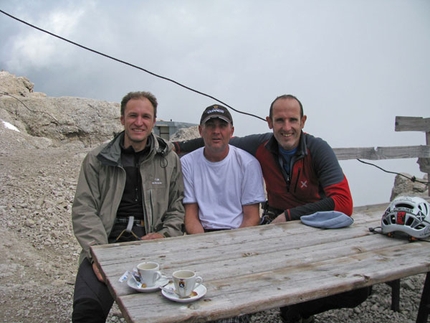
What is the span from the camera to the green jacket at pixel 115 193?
3367 mm

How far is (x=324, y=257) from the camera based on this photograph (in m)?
2.71

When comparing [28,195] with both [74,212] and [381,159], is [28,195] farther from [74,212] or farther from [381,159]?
[381,159]

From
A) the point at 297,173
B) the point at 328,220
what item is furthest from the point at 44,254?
the point at 328,220

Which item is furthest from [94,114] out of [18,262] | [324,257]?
[324,257]

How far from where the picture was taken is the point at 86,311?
2.86 meters

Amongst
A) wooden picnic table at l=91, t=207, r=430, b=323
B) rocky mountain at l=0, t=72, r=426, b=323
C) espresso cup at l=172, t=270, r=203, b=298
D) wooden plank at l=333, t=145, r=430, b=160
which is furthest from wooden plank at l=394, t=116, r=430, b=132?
espresso cup at l=172, t=270, r=203, b=298

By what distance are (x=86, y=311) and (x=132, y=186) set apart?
1166 mm

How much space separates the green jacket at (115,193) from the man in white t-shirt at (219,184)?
0.55ft

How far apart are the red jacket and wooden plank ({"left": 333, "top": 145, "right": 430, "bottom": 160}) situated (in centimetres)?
291

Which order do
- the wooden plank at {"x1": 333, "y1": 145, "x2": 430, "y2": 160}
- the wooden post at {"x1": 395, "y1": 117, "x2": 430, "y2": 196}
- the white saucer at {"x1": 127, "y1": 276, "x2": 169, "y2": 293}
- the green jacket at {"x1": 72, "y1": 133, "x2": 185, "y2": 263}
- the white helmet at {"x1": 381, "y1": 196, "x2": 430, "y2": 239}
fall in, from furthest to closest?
1. the wooden post at {"x1": 395, "y1": 117, "x2": 430, "y2": 196}
2. the wooden plank at {"x1": 333, "y1": 145, "x2": 430, "y2": 160}
3. the green jacket at {"x1": 72, "y1": 133, "x2": 185, "y2": 263}
4. the white helmet at {"x1": 381, "y1": 196, "x2": 430, "y2": 239}
5. the white saucer at {"x1": 127, "y1": 276, "x2": 169, "y2": 293}

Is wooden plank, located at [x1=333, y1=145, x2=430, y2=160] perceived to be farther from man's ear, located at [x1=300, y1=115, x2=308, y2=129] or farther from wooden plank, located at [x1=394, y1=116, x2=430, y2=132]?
man's ear, located at [x1=300, y1=115, x2=308, y2=129]

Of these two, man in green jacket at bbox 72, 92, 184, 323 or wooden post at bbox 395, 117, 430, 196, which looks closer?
man in green jacket at bbox 72, 92, 184, 323

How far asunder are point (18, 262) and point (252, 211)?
3922 millimetres

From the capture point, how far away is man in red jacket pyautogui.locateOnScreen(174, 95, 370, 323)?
12.4 ft
